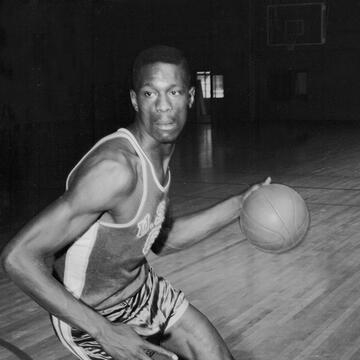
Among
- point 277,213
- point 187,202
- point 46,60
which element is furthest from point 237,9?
point 277,213

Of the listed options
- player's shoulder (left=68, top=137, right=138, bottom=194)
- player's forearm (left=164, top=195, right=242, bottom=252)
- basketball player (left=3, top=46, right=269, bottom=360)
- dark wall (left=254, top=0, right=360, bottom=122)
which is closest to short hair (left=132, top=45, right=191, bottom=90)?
basketball player (left=3, top=46, right=269, bottom=360)

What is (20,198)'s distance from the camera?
8055 mm

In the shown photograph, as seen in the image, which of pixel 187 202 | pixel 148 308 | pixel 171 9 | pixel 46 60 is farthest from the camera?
pixel 171 9

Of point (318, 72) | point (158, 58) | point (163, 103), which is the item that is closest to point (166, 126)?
point (163, 103)

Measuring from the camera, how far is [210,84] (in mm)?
22219

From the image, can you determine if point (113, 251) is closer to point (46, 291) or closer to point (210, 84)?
point (46, 291)

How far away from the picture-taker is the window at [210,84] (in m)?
22.0

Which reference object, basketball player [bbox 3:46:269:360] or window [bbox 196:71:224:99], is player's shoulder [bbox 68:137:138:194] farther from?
window [bbox 196:71:224:99]

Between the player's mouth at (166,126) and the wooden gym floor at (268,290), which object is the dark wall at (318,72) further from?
the player's mouth at (166,126)

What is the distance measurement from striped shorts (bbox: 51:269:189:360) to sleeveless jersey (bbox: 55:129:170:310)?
6cm

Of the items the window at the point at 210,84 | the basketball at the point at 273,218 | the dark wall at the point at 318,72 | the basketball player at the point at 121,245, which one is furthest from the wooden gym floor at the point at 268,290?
the window at the point at 210,84

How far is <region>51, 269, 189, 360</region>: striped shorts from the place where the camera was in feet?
6.23

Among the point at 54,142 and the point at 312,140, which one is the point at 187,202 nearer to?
the point at 54,142

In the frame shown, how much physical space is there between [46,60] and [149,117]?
44.6 feet
